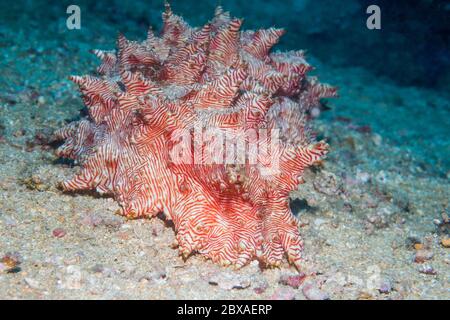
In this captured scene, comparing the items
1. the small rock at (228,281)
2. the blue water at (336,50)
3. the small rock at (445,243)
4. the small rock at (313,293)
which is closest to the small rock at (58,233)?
the small rock at (228,281)

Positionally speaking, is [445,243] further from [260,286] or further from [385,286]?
[260,286]

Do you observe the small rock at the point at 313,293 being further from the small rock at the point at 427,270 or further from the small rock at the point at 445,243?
the small rock at the point at 445,243

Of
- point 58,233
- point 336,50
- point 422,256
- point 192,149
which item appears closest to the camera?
point 192,149

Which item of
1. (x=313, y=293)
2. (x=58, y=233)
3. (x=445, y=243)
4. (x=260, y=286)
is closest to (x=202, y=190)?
(x=260, y=286)

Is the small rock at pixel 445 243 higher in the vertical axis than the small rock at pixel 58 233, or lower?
lower

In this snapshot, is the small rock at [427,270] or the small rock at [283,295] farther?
the small rock at [427,270]

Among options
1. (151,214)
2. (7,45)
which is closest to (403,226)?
(151,214)
